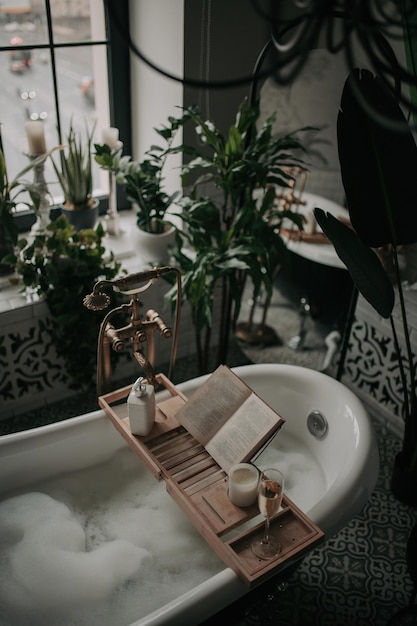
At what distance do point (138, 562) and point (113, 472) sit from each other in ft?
1.44

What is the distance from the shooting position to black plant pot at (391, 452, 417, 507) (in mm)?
2484

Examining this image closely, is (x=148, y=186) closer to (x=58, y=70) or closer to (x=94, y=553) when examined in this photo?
(x=58, y=70)

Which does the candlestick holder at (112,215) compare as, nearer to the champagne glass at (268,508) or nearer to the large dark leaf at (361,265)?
the large dark leaf at (361,265)

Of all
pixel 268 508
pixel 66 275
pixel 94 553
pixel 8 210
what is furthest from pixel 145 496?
pixel 8 210

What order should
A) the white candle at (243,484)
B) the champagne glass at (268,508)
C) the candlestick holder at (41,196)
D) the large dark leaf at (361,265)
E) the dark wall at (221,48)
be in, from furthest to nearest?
the candlestick holder at (41,196), the dark wall at (221,48), the large dark leaf at (361,265), the white candle at (243,484), the champagne glass at (268,508)

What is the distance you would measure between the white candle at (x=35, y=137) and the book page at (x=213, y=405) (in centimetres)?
146

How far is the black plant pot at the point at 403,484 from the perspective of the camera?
2.48 metres

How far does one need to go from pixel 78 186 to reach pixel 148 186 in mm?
470

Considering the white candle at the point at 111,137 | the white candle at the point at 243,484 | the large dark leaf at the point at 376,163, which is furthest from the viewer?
the white candle at the point at 111,137

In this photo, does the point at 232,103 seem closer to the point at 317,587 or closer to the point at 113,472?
the point at 113,472

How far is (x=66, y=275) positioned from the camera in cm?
254

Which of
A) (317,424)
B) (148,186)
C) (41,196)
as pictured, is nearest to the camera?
(317,424)

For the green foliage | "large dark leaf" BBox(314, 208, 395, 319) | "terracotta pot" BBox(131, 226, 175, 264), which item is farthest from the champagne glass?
the green foliage

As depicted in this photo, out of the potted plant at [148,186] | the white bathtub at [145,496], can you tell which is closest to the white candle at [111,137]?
the potted plant at [148,186]
